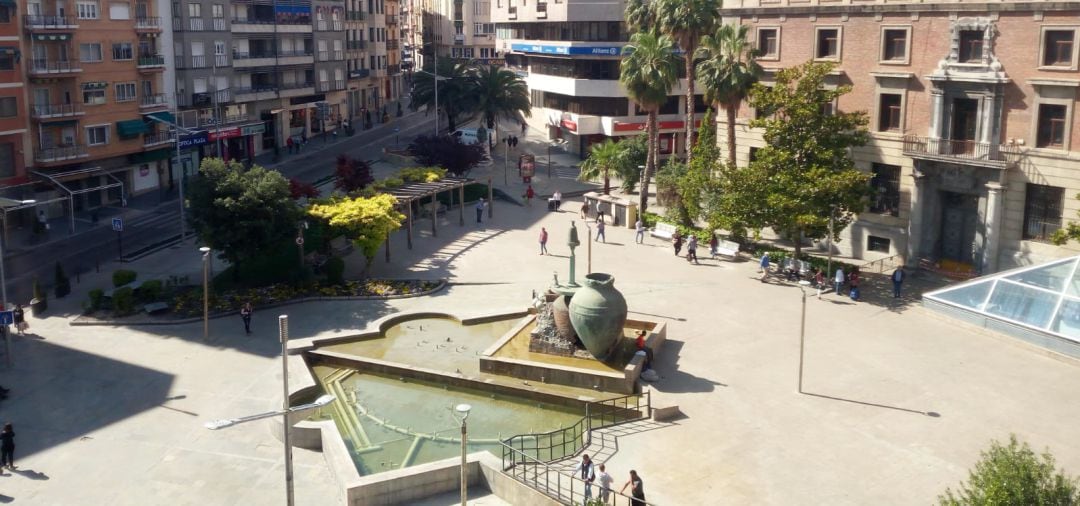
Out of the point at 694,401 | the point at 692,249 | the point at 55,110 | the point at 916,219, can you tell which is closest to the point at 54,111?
the point at 55,110

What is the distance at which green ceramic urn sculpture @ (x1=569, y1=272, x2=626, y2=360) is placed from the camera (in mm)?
35031

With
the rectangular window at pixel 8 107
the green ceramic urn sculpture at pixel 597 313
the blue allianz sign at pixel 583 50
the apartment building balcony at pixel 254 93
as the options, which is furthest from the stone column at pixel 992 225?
the apartment building balcony at pixel 254 93

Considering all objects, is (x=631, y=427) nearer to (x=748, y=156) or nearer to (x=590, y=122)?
(x=748, y=156)

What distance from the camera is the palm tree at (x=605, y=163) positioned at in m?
67.7

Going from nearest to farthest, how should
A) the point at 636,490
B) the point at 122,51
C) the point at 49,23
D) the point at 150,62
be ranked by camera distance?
the point at 636,490 → the point at 49,23 → the point at 122,51 → the point at 150,62

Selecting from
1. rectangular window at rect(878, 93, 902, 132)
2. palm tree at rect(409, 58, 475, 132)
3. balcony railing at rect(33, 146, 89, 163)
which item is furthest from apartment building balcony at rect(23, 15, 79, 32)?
rectangular window at rect(878, 93, 902, 132)

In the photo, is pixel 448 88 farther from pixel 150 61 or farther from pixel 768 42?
pixel 768 42

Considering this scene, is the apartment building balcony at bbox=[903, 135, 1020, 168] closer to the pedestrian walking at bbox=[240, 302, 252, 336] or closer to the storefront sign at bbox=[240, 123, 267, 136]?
the pedestrian walking at bbox=[240, 302, 252, 336]

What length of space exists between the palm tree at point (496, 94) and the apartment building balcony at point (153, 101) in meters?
25.0

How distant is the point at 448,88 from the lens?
3354 inches

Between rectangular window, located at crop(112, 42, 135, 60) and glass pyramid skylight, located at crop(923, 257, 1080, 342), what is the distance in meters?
51.8

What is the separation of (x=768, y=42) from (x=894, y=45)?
766cm

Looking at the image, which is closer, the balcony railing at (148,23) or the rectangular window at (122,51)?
the rectangular window at (122,51)

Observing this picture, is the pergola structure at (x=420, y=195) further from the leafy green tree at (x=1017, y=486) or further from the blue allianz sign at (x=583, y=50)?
the leafy green tree at (x=1017, y=486)
